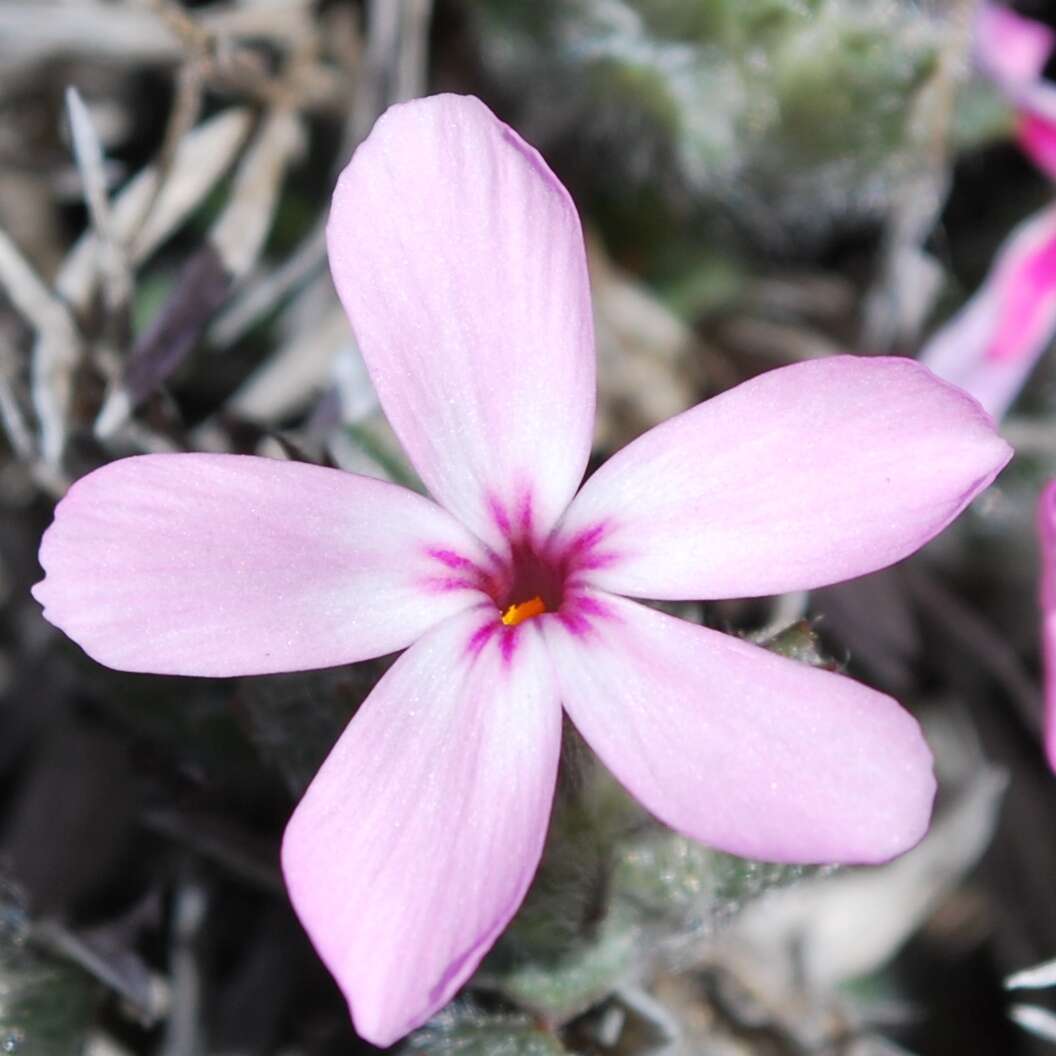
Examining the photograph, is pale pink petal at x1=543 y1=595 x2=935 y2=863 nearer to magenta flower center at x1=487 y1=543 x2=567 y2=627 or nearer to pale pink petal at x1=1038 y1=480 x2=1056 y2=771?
magenta flower center at x1=487 y1=543 x2=567 y2=627

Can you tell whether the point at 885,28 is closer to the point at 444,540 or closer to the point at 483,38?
the point at 483,38

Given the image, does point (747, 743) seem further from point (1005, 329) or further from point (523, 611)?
point (1005, 329)

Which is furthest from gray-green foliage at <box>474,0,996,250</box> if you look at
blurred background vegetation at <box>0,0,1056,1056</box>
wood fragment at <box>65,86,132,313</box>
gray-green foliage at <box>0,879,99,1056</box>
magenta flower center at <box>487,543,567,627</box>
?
gray-green foliage at <box>0,879,99,1056</box>

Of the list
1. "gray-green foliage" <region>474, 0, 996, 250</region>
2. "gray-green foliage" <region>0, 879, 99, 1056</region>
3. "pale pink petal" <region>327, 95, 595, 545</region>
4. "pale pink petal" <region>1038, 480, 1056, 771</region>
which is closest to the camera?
"pale pink petal" <region>327, 95, 595, 545</region>

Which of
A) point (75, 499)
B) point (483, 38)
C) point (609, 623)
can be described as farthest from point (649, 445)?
point (483, 38)

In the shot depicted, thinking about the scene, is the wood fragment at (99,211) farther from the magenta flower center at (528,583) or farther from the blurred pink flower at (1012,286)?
the blurred pink flower at (1012,286)

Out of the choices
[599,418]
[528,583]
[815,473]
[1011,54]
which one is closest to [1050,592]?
[815,473]

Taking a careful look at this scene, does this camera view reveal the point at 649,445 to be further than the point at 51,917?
No
